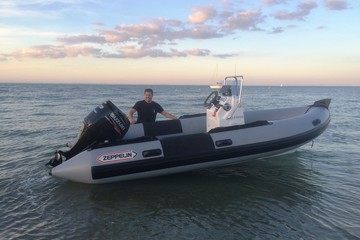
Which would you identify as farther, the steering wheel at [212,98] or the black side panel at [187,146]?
the steering wheel at [212,98]

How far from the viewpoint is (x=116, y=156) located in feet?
15.9

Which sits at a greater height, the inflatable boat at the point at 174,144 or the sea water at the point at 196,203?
the inflatable boat at the point at 174,144

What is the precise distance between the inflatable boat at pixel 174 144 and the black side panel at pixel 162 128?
0.27m

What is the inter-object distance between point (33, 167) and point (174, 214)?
3323 mm

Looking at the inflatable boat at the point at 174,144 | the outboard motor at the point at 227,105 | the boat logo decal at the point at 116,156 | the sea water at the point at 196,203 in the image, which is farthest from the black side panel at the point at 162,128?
the boat logo decal at the point at 116,156

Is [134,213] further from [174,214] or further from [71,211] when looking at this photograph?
[71,211]

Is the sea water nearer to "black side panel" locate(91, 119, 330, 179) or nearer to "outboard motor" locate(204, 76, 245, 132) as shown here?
"black side panel" locate(91, 119, 330, 179)

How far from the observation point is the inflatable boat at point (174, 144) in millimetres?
4848

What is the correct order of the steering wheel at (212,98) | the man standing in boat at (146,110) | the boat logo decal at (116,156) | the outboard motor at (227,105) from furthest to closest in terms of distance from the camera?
the man standing in boat at (146,110)
the steering wheel at (212,98)
the outboard motor at (227,105)
the boat logo decal at (116,156)

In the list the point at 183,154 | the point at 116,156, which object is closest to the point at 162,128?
the point at 183,154

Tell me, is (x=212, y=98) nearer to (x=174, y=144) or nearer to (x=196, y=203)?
(x=174, y=144)

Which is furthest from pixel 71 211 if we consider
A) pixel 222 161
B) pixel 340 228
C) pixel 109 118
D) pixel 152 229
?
pixel 340 228

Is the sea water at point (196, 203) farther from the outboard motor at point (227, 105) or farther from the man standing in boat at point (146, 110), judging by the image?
the man standing in boat at point (146, 110)

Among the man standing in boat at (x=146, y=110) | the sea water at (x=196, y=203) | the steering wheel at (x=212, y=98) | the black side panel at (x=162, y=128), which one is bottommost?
Result: the sea water at (x=196, y=203)
